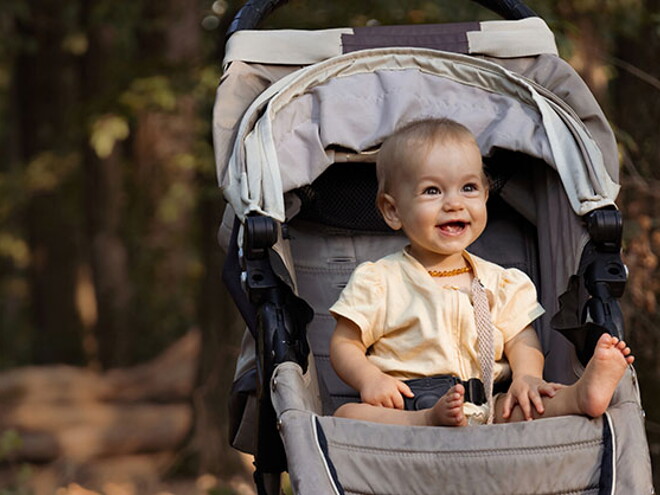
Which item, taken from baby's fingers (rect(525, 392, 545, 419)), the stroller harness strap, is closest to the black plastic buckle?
the stroller harness strap

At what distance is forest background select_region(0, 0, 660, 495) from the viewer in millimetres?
5957

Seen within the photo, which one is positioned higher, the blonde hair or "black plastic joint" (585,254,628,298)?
the blonde hair

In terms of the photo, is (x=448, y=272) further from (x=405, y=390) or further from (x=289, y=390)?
(x=289, y=390)

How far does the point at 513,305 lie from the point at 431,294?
27cm

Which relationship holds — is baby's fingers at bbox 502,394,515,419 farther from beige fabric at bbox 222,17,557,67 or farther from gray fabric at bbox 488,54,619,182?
beige fabric at bbox 222,17,557,67

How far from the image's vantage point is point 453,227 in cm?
384

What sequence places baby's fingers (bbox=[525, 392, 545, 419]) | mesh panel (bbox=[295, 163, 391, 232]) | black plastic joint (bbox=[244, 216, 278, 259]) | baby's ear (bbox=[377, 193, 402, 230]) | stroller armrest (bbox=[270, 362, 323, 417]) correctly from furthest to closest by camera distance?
mesh panel (bbox=[295, 163, 391, 232]), baby's ear (bbox=[377, 193, 402, 230]), black plastic joint (bbox=[244, 216, 278, 259]), baby's fingers (bbox=[525, 392, 545, 419]), stroller armrest (bbox=[270, 362, 323, 417])

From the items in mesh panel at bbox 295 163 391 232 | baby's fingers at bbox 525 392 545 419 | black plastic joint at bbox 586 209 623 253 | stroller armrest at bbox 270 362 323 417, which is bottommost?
baby's fingers at bbox 525 392 545 419

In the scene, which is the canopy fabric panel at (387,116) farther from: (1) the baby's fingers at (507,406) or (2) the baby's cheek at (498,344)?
(1) the baby's fingers at (507,406)

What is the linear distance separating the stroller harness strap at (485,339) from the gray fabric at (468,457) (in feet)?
1.81

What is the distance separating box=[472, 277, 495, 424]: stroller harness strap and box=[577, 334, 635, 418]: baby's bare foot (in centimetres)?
50

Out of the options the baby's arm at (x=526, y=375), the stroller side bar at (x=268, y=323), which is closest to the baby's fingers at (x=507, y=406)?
the baby's arm at (x=526, y=375)

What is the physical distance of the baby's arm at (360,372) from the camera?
3570mm

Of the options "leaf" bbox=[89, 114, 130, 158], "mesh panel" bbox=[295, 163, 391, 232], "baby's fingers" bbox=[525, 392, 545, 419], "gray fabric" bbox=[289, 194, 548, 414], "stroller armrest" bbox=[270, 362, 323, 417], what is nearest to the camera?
"stroller armrest" bbox=[270, 362, 323, 417]
